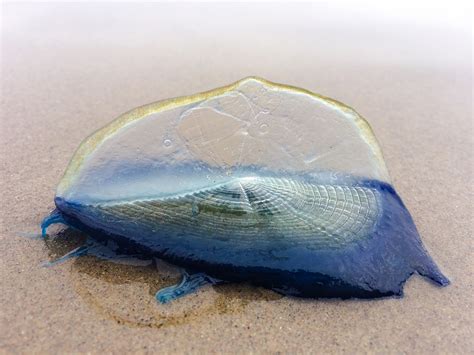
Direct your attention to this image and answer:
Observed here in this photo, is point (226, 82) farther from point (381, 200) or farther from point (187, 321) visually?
point (187, 321)

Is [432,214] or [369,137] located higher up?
[369,137]

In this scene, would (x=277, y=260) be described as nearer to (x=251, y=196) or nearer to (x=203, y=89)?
(x=251, y=196)

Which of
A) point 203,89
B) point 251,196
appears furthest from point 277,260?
point 203,89

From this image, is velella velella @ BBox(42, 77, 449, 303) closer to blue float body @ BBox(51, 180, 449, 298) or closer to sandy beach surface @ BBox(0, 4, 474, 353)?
blue float body @ BBox(51, 180, 449, 298)

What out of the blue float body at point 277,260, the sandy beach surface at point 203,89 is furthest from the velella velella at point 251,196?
the sandy beach surface at point 203,89

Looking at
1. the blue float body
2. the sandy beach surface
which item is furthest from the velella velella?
the sandy beach surface

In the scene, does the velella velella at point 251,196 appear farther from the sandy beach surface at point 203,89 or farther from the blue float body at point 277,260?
the sandy beach surface at point 203,89

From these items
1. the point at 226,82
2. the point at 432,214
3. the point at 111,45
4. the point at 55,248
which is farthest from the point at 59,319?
the point at 111,45
